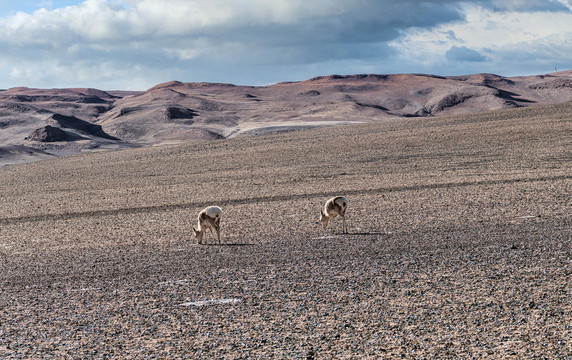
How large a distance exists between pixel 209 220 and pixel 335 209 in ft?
9.89

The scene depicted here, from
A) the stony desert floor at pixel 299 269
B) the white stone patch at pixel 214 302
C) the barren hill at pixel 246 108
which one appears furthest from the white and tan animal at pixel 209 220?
the barren hill at pixel 246 108

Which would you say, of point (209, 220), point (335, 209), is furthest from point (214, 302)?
point (335, 209)

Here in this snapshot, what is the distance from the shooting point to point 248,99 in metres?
124

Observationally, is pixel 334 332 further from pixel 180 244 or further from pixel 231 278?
pixel 180 244

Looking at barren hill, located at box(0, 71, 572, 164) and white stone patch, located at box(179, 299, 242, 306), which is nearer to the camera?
white stone patch, located at box(179, 299, 242, 306)

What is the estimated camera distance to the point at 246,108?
106 m

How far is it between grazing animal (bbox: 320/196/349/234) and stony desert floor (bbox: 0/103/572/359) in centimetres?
38

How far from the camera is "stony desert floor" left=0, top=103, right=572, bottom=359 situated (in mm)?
8305

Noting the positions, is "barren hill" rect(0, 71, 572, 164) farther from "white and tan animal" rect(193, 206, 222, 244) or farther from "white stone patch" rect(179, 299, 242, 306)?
"white stone patch" rect(179, 299, 242, 306)

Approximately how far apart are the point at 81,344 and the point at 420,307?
4.60 m

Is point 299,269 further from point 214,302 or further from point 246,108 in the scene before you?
point 246,108

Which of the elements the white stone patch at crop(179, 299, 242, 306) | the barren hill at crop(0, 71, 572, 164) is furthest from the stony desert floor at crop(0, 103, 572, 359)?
the barren hill at crop(0, 71, 572, 164)

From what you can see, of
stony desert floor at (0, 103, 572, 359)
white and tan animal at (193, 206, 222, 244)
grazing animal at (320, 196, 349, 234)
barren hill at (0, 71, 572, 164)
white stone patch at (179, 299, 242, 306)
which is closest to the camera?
stony desert floor at (0, 103, 572, 359)

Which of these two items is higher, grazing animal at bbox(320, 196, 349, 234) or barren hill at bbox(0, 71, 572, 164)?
barren hill at bbox(0, 71, 572, 164)
